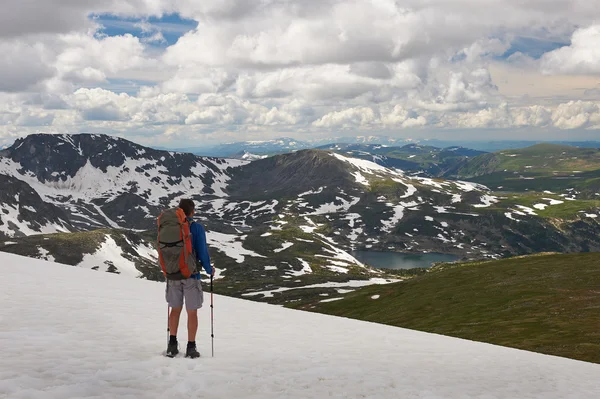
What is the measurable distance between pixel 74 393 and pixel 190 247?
5.44 meters

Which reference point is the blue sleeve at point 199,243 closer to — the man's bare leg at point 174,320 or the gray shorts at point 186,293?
the gray shorts at point 186,293

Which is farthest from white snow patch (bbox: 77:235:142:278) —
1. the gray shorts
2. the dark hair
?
the dark hair

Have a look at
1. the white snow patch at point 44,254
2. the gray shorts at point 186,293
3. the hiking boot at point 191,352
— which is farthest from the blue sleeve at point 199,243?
the white snow patch at point 44,254

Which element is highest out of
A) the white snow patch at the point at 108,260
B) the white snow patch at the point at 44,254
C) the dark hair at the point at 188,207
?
the dark hair at the point at 188,207

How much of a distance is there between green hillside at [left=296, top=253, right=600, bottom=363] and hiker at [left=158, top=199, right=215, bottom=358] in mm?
37064

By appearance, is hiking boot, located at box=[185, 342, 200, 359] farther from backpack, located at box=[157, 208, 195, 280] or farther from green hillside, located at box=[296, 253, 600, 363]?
green hillside, located at box=[296, 253, 600, 363]

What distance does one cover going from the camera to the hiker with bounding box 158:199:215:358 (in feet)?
44.9

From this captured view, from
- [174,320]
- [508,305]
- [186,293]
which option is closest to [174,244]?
[186,293]

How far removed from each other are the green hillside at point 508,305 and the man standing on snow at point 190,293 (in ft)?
121

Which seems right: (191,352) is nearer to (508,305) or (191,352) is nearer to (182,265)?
(182,265)

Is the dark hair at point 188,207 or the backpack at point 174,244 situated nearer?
the backpack at point 174,244

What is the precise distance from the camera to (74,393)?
9320mm

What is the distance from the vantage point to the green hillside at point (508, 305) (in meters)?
45.5

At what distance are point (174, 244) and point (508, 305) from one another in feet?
214
